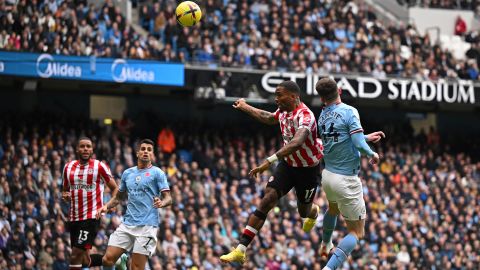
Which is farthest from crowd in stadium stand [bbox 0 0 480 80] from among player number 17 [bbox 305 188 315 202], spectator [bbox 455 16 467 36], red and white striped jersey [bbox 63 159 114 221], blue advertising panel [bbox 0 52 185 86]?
player number 17 [bbox 305 188 315 202]

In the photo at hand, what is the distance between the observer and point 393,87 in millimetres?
34469

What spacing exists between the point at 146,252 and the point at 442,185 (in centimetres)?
1895

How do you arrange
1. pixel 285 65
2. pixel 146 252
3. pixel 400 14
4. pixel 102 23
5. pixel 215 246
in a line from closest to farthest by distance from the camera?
1. pixel 146 252
2. pixel 215 246
3. pixel 102 23
4. pixel 285 65
5. pixel 400 14

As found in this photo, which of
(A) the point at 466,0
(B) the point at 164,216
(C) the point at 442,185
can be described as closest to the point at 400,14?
(A) the point at 466,0

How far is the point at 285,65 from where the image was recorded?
33.0 m

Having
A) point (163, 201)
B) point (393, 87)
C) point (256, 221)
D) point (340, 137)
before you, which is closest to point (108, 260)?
point (163, 201)

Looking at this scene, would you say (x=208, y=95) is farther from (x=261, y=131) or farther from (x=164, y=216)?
(x=164, y=216)

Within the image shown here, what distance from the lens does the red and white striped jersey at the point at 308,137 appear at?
597 inches

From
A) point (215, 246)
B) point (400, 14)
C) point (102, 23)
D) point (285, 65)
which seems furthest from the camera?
point (400, 14)

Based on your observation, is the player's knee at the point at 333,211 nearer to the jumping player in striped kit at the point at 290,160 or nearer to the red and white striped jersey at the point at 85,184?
the jumping player in striped kit at the point at 290,160

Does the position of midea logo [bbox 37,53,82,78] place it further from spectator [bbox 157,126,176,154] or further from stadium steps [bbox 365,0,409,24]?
stadium steps [bbox 365,0,409,24]

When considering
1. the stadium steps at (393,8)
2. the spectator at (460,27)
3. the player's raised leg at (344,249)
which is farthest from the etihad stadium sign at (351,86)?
the player's raised leg at (344,249)

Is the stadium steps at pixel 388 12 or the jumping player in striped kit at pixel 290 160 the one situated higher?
the stadium steps at pixel 388 12

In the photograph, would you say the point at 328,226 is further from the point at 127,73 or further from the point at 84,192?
the point at 127,73
